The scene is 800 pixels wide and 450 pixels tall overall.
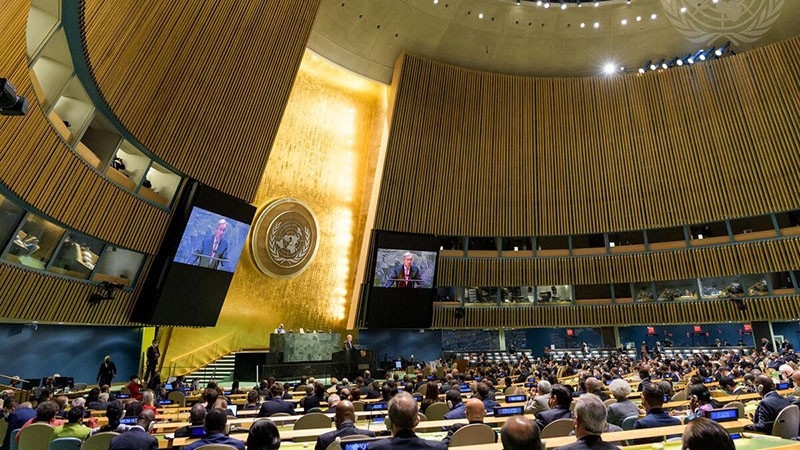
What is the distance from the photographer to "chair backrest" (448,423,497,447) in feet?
13.5

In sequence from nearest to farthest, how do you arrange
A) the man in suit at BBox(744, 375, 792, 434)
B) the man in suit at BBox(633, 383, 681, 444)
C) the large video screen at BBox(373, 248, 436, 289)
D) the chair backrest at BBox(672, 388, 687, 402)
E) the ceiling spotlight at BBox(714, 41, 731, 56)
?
the man in suit at BBox(633, 383, 681, 444) < the man in suit at BBox(744, 375, 792, 434) < the chair backrest at BBox(672, 388, 687, 402) < the large video screen at BBox(373, 248, 436, 289) < the ceiling spotlight at BBox(714, 41, 731, 56)

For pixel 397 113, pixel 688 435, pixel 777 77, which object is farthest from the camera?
pixel 397 113

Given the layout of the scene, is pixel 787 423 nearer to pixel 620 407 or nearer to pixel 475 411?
pixel 620 407

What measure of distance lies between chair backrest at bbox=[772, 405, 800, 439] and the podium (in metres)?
13.5

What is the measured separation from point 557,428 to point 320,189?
1662 centimetres

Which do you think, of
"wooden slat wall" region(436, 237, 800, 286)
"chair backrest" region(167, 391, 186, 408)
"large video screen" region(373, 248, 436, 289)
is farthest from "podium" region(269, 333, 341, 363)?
"wooden slat wall" region(436, 237, 800, 286)

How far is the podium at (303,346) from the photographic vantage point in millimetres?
15570

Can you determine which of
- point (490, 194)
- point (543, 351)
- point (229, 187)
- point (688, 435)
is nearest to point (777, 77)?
point (490, 194)

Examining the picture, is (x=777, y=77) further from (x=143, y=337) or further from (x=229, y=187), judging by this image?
(x=143, y=337)

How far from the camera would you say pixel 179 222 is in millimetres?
12273

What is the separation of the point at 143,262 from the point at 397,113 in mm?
11881

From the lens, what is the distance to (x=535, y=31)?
67.1ft

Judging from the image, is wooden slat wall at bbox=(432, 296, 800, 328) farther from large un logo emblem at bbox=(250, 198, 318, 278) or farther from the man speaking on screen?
large un logo emblem at bbox=(250, 198, 318, 278)

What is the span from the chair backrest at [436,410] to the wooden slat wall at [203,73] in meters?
8.61
